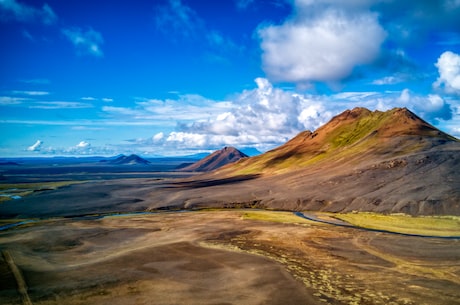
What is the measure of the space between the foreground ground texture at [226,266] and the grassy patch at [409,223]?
6858mm

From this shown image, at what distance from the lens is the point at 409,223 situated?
71.4 meters

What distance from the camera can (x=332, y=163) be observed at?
5394 inches

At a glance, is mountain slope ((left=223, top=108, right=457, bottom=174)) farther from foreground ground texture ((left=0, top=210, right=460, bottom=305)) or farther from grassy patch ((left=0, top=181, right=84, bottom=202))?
grassy patch ((left=0, top=181, right=84, bottom=202))

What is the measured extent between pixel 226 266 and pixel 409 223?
45.4 meters

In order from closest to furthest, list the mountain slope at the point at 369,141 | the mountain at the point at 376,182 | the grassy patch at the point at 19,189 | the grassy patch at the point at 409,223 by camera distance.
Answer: the grassy patch at the point at 409,223
the mountain at the point at 376,182
the mountain slope at the point at 369,141
the grassy patch at the point at 19,189

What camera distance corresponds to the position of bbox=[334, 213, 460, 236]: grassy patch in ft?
210

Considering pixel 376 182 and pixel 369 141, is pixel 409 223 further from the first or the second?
pixel 369 141

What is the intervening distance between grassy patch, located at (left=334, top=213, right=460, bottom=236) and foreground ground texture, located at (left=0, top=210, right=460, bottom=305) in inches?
270

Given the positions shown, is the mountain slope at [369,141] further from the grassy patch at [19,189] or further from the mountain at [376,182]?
the grassy patch at [19,189]

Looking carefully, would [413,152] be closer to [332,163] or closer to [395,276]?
[332,163]

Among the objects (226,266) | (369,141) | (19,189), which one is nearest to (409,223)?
(226,266)

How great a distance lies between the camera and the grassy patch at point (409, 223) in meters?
64.0

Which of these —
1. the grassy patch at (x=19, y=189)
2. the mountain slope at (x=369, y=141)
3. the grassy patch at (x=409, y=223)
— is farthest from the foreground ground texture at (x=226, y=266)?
the mountain slope at (x=369, y=141)

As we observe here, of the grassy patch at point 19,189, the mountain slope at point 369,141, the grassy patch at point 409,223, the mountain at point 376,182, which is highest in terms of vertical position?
the mountain slope at point 369,141
